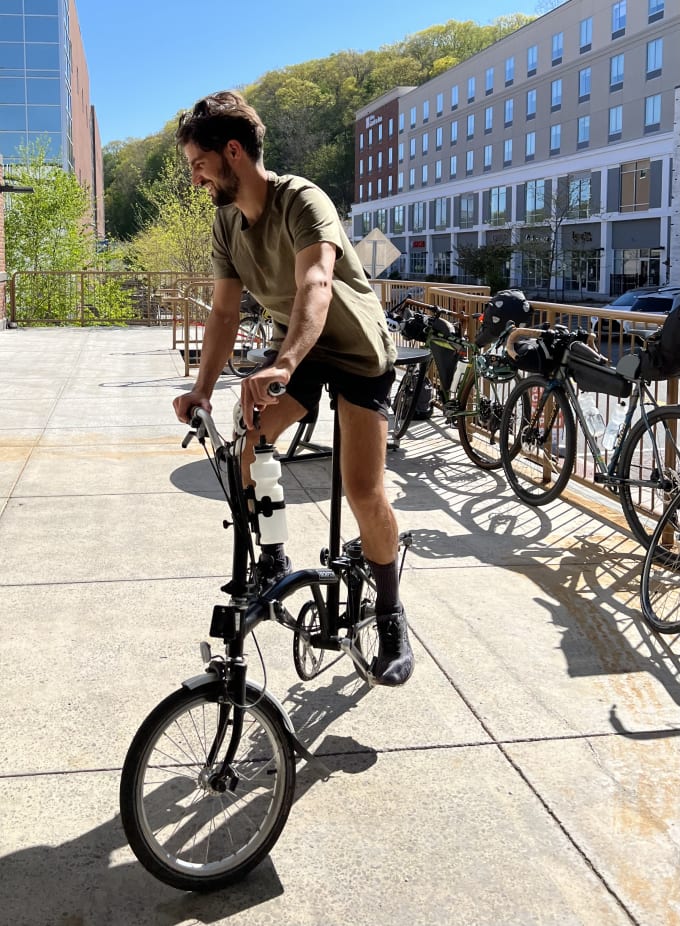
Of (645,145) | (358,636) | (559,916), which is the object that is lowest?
(559,916)

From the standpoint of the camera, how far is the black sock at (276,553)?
327 centimetres

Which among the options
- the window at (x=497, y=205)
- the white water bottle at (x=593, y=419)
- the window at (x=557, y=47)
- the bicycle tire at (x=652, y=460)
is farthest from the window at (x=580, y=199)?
the bicycle tire at (x=652, y=460)

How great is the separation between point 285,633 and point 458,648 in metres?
0.76

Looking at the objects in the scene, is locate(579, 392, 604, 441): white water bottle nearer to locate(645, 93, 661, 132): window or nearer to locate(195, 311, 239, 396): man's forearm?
locate(195, 311, 239, 396): man's forearm

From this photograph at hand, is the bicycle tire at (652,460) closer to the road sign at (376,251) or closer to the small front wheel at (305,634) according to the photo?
the small front wheel at (305,634)

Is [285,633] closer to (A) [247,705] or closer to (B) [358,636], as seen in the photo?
(B) [358,636]

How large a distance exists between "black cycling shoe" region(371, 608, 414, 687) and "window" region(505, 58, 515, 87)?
7723 cm

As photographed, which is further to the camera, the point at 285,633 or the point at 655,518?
the point at 655,518

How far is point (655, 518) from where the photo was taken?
6145mm

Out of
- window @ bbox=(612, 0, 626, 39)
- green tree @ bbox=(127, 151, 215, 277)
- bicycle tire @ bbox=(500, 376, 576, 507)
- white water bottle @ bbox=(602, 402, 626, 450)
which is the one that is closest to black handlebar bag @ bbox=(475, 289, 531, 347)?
bicycle tire @ bbox=(500, 376, 576, 507)

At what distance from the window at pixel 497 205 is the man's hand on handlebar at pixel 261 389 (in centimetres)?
7423

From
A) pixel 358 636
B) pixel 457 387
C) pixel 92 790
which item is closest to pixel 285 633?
pixel 358 636

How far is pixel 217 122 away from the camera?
120 inches

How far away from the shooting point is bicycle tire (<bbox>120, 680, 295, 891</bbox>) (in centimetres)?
262
